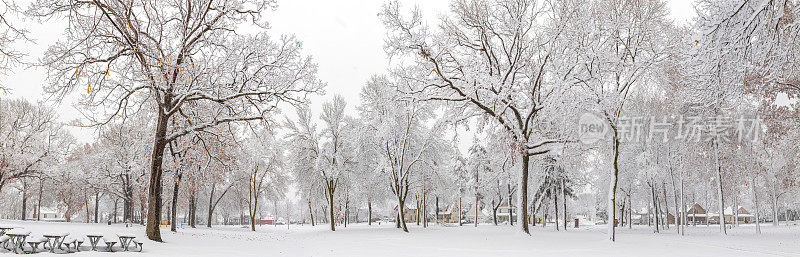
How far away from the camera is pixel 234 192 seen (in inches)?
1948

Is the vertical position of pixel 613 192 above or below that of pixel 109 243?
above

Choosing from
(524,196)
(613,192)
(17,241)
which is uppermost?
(613,192)

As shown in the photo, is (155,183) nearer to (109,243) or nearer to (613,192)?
(109,243)

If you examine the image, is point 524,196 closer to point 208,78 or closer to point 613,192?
point 613,192

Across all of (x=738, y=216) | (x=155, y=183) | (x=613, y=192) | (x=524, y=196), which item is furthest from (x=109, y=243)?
(x=738, y=216)

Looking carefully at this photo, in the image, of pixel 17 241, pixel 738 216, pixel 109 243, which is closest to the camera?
pixel 17 241

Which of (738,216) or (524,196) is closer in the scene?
(524,196)

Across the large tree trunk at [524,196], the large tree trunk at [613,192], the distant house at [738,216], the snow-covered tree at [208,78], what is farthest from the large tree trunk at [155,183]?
the distant house at [738,216]

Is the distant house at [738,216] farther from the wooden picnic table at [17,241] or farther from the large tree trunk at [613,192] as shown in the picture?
the wooden picnic table at [17,241]

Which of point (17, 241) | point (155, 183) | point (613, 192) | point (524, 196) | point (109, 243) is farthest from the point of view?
point (524, 196)

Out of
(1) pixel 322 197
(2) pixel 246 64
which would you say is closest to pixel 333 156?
(1) pixel 322 197

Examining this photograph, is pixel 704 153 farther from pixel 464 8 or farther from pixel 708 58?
pixel 708 58

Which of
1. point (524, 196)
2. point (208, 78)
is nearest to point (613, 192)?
point (524, 196)

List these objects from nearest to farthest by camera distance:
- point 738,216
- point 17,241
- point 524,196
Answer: point 17,241
point 524,196
point 738,216
